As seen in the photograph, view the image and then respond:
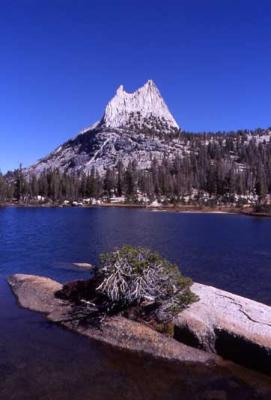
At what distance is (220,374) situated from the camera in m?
18.1

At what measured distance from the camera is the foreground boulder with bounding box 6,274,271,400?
56.2ft

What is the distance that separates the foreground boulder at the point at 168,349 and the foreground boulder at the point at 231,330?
51 centimetres

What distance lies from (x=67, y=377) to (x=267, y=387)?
846 cm

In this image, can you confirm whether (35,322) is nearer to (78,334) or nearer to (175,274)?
(78,334)

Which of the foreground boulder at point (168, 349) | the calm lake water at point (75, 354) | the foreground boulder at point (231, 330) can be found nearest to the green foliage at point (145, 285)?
the foreground boulder at point (231, 330)

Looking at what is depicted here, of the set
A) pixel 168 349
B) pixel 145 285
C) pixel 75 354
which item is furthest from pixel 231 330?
pixel 75 354

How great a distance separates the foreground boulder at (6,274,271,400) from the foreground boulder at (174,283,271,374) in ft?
1.66

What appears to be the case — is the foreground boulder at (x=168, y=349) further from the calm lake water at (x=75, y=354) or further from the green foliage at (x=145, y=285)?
the green foliage at (x=145, y=285)

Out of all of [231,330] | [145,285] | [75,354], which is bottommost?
[75,354]

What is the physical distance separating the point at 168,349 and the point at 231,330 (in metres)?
3.25

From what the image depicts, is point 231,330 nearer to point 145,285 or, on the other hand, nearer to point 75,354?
point 145,285

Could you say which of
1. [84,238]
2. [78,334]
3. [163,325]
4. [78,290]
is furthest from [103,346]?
[84,238]

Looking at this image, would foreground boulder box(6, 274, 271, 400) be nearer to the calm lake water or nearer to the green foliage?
the calm lake water

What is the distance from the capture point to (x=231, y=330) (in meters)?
20.0
